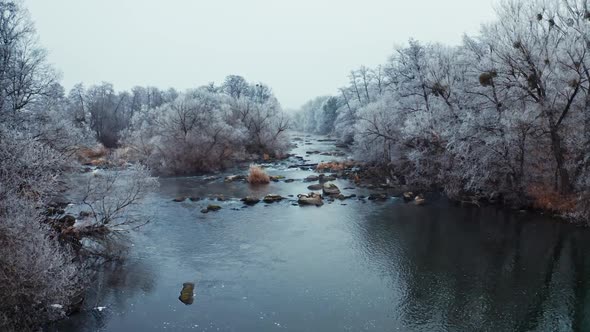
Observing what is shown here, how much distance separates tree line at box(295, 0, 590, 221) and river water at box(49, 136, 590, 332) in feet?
7.37

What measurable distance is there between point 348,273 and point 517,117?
1462cm


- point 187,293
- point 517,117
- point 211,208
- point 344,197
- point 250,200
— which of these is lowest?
point 187,293

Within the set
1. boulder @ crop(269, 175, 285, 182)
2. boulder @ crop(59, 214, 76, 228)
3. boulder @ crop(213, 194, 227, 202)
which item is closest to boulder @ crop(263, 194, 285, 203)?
boulder @ crop(213, 194, 227, 202)

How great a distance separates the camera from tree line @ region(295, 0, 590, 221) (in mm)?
23844

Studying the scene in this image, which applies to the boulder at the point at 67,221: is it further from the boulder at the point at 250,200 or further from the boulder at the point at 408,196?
the boulder at the point at 408,196

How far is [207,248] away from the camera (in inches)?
798

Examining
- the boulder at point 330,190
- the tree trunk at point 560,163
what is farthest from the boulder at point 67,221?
the tree trunk at point 560,163

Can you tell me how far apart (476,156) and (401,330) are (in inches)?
689

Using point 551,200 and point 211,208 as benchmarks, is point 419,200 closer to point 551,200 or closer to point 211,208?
point 551,200

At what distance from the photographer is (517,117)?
80.6ft

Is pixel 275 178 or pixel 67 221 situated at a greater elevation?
pixel 275 178

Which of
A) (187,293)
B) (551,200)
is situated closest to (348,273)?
(187,293)

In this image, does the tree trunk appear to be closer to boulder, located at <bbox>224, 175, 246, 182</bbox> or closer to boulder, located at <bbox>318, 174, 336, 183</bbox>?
boulder, located at <bbox>318, 174, 336, 183</bbox>

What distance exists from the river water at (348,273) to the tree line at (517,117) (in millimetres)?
2247
